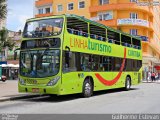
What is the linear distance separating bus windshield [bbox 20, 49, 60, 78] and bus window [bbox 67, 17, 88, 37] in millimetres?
1606

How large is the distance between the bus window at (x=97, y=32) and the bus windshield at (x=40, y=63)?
3.77 m

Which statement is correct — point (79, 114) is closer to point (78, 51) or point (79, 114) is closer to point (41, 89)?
point (41, 89)

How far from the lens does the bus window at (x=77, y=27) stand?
1672 cm

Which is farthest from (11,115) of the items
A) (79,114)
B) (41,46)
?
(41,46)

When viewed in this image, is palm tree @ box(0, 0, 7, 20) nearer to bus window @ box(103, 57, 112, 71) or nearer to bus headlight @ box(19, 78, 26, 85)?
bus window @ box(103, 57, 112, 71)

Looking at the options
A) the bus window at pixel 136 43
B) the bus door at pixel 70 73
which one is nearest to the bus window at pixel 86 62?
the bus door at pixel 70 73

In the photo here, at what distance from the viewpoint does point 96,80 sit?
63.8 feet

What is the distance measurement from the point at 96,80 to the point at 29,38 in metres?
4.86

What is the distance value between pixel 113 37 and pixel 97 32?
265cm

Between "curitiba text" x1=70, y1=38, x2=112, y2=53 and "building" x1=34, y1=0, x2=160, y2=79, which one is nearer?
"curitiba text" x1=70, y1=38, x2=112, y2=53

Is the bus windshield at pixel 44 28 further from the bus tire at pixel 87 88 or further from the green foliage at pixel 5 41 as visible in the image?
the green foliage at pixel 5 41

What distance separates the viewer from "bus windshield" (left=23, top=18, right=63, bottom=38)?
637 inches

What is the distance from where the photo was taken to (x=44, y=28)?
16.6m

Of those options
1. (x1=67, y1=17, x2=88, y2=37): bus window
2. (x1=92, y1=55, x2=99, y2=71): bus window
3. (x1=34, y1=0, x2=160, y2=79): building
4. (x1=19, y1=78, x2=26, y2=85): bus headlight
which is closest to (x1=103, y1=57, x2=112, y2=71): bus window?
(x1=92, y1=55, x2=99, y2=71): bus window
